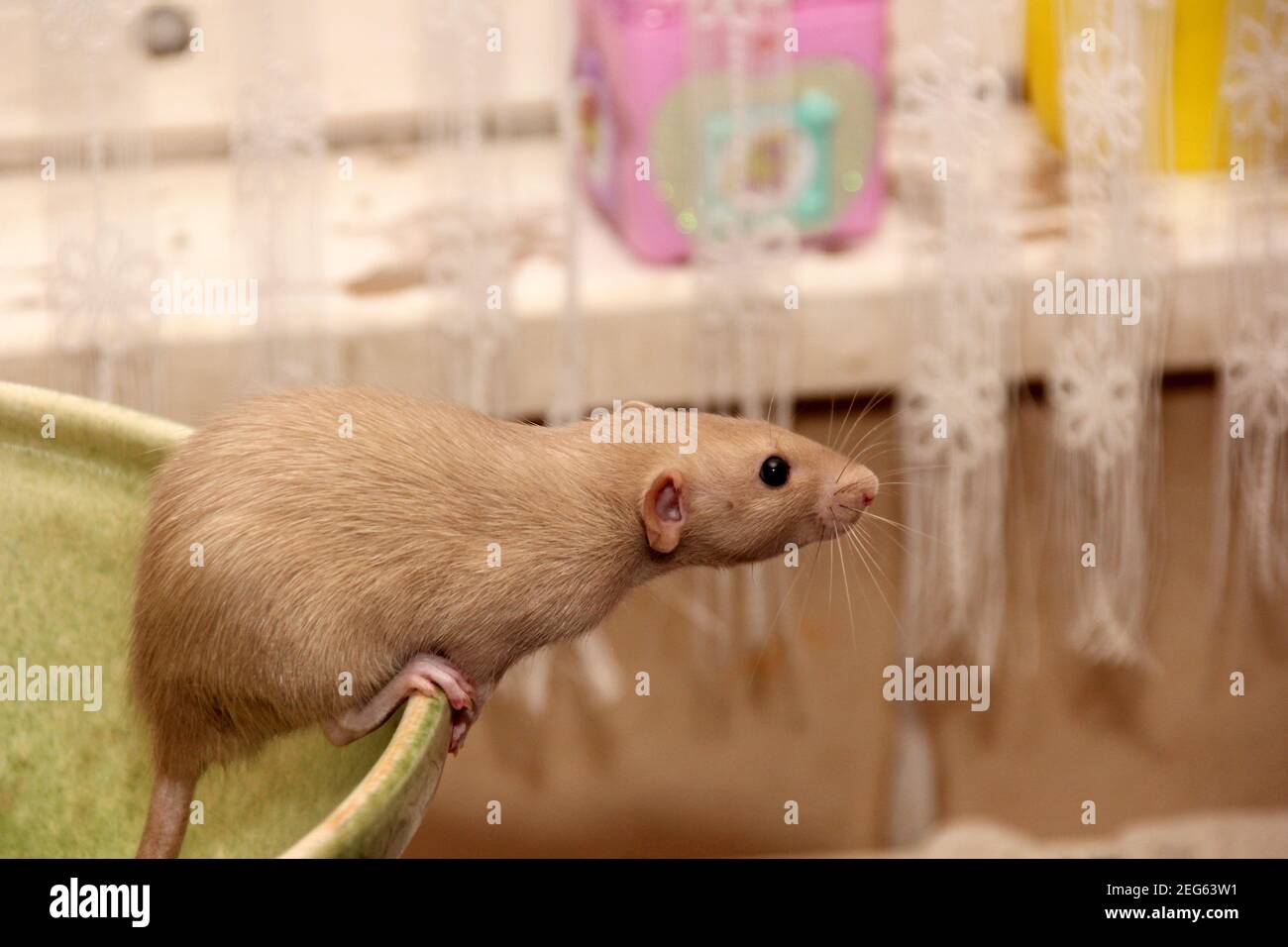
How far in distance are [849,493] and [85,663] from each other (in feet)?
0.89

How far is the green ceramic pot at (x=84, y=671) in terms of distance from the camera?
505 millimetres

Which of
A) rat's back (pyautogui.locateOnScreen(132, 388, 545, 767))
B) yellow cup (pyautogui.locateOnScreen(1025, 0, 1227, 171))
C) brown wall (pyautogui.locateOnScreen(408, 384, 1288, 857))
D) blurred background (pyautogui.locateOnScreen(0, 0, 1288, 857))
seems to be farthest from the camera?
brown wall (pyautogui.locateOnScreen(408, 384, 1288, 857))

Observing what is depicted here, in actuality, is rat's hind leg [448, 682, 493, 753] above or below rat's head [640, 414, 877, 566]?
below

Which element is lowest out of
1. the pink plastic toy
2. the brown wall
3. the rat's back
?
the brown wall

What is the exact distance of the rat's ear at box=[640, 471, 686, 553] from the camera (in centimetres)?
46

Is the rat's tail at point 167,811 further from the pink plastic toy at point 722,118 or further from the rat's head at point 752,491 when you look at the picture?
the pink plastic toy at point 722,118

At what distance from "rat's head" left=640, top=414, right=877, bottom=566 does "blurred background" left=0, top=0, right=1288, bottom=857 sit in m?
0.55

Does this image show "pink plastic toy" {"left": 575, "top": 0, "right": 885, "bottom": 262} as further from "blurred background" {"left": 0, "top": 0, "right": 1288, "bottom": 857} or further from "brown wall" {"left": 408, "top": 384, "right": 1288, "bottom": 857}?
"brown wall" {"left": 408, "top": 384, "right": 1288, "bottom": 857}

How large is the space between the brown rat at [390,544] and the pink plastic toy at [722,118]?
27.4 inches

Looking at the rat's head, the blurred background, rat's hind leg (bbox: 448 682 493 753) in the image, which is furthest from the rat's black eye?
the blurred background

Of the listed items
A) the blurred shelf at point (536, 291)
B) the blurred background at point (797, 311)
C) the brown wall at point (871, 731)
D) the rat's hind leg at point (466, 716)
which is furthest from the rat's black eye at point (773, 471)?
the brown wall at point (871, 731)

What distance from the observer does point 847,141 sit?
120cm

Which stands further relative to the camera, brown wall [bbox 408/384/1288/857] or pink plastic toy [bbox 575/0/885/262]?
brown wall [bbox 408/384/1288/857]
